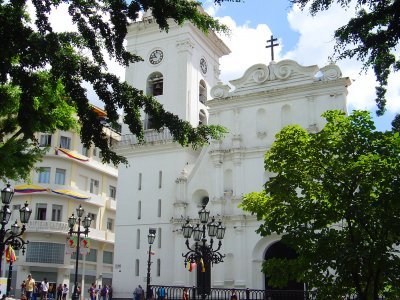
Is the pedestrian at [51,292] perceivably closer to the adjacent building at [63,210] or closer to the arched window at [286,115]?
the adjacent building at [63,210]

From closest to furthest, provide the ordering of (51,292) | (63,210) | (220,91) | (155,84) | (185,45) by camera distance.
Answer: (220,91) < (185,45) < (155,84) < (51,292) < (63,210)

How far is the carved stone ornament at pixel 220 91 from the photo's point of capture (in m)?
33.2

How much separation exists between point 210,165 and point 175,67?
7839mm

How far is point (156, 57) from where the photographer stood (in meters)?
37.1

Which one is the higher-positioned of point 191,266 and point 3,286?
point 191,266

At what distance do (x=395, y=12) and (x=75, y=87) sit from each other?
19.2 feet

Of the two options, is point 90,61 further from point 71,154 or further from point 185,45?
point 71,154

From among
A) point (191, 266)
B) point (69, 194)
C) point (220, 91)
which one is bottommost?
point (191, 266)

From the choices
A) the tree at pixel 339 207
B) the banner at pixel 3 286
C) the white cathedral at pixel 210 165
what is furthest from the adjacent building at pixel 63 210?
the tree at pixel 339 207

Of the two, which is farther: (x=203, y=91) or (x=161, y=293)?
(x=203, y=91)

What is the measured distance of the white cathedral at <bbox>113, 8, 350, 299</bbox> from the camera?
30109mm

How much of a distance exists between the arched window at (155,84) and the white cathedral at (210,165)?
19cm

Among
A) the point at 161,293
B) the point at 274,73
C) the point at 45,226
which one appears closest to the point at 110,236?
the point at 45,226

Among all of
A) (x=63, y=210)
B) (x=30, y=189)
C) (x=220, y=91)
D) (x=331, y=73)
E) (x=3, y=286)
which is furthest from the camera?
(x=63, y=210)
